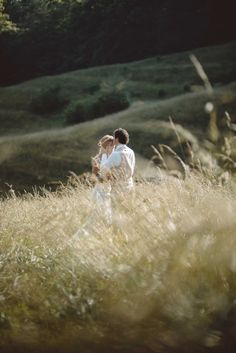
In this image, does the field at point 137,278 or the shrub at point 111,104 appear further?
the shrub at point 111,104

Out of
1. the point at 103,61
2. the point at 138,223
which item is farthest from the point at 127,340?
the point at 103,61

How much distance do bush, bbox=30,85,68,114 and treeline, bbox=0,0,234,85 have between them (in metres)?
10.5

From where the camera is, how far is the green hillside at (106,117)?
26.5 metres

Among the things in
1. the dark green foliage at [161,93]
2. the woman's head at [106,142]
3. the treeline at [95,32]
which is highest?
the treeline at [95,32]

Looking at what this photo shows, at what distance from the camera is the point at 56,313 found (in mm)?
3008

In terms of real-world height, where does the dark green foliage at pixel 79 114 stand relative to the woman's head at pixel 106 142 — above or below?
below

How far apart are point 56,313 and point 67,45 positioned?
1981 inches

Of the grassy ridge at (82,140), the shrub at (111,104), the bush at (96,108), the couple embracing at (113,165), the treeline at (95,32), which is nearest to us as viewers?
the couple embracing at (113,165)

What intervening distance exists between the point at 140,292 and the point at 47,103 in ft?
129

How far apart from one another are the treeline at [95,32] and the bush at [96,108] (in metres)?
14.3

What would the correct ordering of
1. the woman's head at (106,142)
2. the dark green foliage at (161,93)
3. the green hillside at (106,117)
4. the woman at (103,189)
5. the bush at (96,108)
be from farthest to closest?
the dark green foliage at (161,93) → the bush at (96,108) → the green hillside at (106,117) → the woman's head at (106,142) → the woman at (103,189)

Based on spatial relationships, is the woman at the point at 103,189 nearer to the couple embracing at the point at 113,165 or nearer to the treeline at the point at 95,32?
the couple embracing at the point at 113,165

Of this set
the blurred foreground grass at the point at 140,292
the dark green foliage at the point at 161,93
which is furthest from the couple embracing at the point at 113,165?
the dark green foliage at the point at 161,93

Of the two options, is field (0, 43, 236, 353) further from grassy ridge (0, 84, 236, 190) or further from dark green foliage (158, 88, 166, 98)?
dark green foliage (158, 88, 166, 98)
